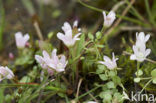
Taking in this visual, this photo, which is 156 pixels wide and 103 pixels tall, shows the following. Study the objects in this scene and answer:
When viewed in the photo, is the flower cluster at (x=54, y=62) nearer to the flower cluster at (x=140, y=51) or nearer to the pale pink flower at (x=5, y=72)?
the pale pink flower at (x=5, y=72)

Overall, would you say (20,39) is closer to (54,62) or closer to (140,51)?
(54,62)

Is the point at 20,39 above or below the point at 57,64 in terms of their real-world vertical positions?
above


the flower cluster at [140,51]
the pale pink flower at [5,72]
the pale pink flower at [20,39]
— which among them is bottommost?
the pale pink flower at [5,72]

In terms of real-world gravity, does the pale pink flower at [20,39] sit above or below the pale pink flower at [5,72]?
above

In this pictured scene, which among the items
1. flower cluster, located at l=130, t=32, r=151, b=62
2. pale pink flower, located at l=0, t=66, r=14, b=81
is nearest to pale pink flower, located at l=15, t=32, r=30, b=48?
pale pink flower, located at l=0, t=66, r=14, b=81

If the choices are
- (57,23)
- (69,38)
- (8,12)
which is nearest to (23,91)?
(69,38)

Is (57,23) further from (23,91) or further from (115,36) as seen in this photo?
(23,91)

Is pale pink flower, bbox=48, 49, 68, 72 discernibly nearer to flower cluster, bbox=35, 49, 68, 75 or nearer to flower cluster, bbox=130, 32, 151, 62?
flower cluster, bbox=35, 49, 68, 75

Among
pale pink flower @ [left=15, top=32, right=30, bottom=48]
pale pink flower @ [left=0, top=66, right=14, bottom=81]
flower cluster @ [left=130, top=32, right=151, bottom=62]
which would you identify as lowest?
pale pink flower @ [left=0, top=66, right=14, bottom=81]

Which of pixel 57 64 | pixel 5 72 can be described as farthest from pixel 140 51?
pixel 5 72

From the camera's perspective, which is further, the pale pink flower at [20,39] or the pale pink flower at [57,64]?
the pale pink flower at [20,39]

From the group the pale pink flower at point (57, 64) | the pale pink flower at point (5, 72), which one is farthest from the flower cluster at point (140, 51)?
the pale pink flower at point (5, 72)
